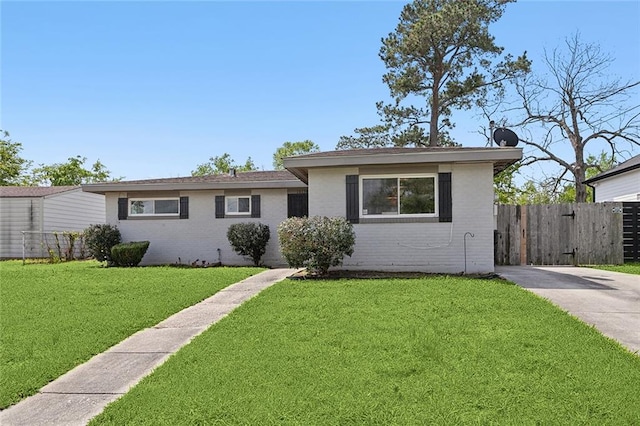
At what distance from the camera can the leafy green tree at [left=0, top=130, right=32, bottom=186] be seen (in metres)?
34.7

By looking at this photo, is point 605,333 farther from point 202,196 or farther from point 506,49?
point 506,49

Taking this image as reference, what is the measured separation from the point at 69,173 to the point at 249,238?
1154 inches

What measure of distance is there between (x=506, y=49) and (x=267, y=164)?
2566cm

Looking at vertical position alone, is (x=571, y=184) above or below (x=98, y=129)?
below

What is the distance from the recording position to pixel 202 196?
14.4 meters

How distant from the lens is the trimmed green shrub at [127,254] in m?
13.6

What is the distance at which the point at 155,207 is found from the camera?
48.3 feet

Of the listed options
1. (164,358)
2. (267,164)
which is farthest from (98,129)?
(164,358)

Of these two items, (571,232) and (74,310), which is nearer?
(74,310)

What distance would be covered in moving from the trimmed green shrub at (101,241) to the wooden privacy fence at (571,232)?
11.5 metres

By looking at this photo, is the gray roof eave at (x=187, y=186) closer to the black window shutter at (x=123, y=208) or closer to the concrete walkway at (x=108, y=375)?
the black window shutter at (x=123, y=208)

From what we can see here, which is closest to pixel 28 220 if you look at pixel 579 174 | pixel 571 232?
pixel 571 232

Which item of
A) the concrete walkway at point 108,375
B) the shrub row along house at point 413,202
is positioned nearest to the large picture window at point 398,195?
the shrub row along house at point 413,202

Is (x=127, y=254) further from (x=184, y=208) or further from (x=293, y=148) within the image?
(x=293, y=148)
